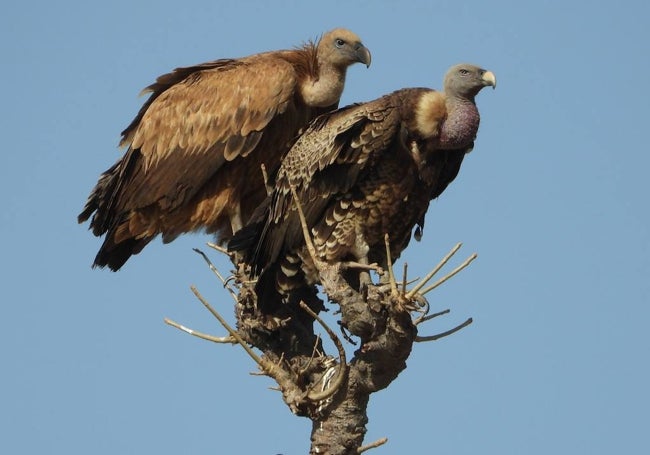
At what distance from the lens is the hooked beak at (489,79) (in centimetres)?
1027

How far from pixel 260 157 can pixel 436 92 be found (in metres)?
1.98

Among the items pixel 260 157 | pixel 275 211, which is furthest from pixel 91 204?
pixel 275 211

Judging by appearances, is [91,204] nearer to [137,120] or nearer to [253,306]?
[137,120]

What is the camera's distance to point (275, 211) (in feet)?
34.9

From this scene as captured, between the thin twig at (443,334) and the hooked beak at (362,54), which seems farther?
the hooked beak at (362,54)

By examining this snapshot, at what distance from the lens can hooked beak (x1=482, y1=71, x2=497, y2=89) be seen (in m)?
10.3

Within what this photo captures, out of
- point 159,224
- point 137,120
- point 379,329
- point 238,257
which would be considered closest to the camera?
point 379,329

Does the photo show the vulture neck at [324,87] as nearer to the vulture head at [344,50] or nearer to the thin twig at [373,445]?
the vulture head at [344,50]

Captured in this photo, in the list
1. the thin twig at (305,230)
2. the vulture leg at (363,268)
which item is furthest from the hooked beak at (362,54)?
the vulture leg at (363,268)

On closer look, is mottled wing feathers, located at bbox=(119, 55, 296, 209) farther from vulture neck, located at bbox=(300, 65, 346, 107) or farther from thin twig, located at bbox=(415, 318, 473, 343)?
thin twig, located at bbox=(415, 318, 473, 343)

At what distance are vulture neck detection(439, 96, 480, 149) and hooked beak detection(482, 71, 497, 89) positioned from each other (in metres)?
0.21

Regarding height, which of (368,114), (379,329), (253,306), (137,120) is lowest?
(379,329)

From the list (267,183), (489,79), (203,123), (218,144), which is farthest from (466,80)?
(203,123)

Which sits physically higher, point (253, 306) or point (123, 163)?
point (123, 163)
